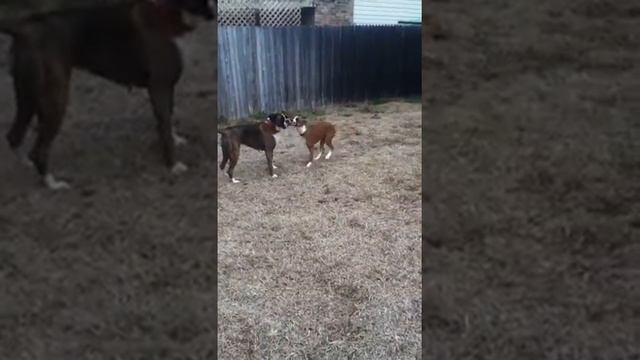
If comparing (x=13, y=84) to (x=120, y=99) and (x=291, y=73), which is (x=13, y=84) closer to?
(x=120, y=99)

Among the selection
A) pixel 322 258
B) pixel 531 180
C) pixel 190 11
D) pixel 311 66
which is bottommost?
pixel 322 258

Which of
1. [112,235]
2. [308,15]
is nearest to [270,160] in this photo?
[112,235]

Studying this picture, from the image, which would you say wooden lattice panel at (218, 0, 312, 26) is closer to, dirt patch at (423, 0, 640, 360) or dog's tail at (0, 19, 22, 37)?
dirt patch at (423, 0, 640, 360)

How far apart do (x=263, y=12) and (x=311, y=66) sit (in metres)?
1.65

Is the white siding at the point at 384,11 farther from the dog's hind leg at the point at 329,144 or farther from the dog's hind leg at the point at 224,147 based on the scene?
the dog's hind leg at the point at 224,147

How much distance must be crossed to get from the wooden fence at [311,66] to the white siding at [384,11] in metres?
1.41

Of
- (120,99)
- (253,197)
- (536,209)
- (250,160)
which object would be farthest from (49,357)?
(250,160)

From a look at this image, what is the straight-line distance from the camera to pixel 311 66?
5.61 meters

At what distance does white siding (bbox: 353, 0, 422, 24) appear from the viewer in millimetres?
7605

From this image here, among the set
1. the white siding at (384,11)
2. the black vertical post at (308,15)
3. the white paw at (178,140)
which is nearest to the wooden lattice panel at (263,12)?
the black vertical post at (308,15)

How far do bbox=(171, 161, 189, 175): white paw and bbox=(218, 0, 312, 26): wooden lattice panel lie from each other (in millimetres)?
5787

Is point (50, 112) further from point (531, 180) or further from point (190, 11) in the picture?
point (531, 180)

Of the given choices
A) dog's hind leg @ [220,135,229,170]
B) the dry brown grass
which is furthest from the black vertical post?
dog's hind leg @ [220,135,229,170]

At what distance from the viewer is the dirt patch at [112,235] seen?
1.88 feet
